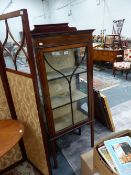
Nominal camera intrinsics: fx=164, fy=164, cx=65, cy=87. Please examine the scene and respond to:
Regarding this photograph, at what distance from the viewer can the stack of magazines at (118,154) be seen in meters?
1.00

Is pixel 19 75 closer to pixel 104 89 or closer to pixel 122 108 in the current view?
pixel 122 108

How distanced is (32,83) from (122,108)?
7.43ft

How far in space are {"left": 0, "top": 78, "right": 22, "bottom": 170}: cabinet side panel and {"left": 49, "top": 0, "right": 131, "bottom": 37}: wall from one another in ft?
15.4

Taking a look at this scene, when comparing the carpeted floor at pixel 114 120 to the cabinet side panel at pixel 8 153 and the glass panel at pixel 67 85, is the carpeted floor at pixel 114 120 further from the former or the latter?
the cabinet side panel at pixel 8 153

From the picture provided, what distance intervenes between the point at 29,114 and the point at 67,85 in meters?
0.55

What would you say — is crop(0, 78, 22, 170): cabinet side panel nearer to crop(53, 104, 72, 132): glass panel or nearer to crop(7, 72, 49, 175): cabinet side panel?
crop(7, 72, 49, 175): cabinet side panel

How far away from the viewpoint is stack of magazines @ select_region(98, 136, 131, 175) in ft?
3.28

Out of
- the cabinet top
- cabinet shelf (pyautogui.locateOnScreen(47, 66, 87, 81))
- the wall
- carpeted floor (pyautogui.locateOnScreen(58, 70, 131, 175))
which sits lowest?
carpeted floor (pyautogui.locateOnScreen(58, 70, 131, 175))

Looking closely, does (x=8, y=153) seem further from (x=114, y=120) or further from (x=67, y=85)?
(x=114, y=120)

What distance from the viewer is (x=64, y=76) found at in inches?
67.7

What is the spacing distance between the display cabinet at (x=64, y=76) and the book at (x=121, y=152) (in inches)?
28.3

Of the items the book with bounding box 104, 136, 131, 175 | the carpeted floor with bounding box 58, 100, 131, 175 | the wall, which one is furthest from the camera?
the wall

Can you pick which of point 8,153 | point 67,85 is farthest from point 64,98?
point 8,153

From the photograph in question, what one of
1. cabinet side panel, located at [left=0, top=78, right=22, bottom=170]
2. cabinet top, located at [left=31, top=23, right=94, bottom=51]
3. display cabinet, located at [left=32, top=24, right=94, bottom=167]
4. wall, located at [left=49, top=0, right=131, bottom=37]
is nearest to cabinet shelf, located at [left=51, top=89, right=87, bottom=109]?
display cabinet, located at [left=32, top=24, right=94, bottom=167]
